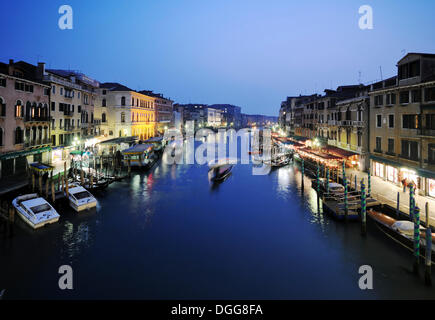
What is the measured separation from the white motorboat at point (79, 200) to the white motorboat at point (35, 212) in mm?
2565

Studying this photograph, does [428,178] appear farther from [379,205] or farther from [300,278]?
[300,278]

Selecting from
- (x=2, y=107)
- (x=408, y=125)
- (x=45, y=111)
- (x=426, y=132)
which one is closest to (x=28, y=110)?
(x=45, y=111)

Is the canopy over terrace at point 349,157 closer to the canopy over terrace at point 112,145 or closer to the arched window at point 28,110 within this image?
the canopy over terrace at point 112,145

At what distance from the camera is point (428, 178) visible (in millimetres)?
22312

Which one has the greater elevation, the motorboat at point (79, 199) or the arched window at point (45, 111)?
the arched window at point (45, 111)

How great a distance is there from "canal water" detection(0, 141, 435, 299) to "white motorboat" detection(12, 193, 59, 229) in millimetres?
635

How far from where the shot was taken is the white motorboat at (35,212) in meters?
19.4

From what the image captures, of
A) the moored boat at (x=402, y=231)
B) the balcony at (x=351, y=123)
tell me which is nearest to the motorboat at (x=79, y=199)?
the moored boat at (x=402, y=231)

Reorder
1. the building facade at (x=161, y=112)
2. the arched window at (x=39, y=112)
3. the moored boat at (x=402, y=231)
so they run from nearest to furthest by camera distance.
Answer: the moored boat at (x=402, y=231) < the arched window at (x=39, y=112) < the building facade at (x=161, y=112)

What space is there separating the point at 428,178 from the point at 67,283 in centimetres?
2570

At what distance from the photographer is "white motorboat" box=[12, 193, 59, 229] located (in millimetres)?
19359

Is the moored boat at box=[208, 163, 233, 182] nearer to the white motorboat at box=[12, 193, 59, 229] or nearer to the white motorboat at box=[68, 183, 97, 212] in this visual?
the white motorboat at box=[68, 183, 97, 212]

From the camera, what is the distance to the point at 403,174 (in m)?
25.6

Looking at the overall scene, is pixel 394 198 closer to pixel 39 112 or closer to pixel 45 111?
pixel 39 112
